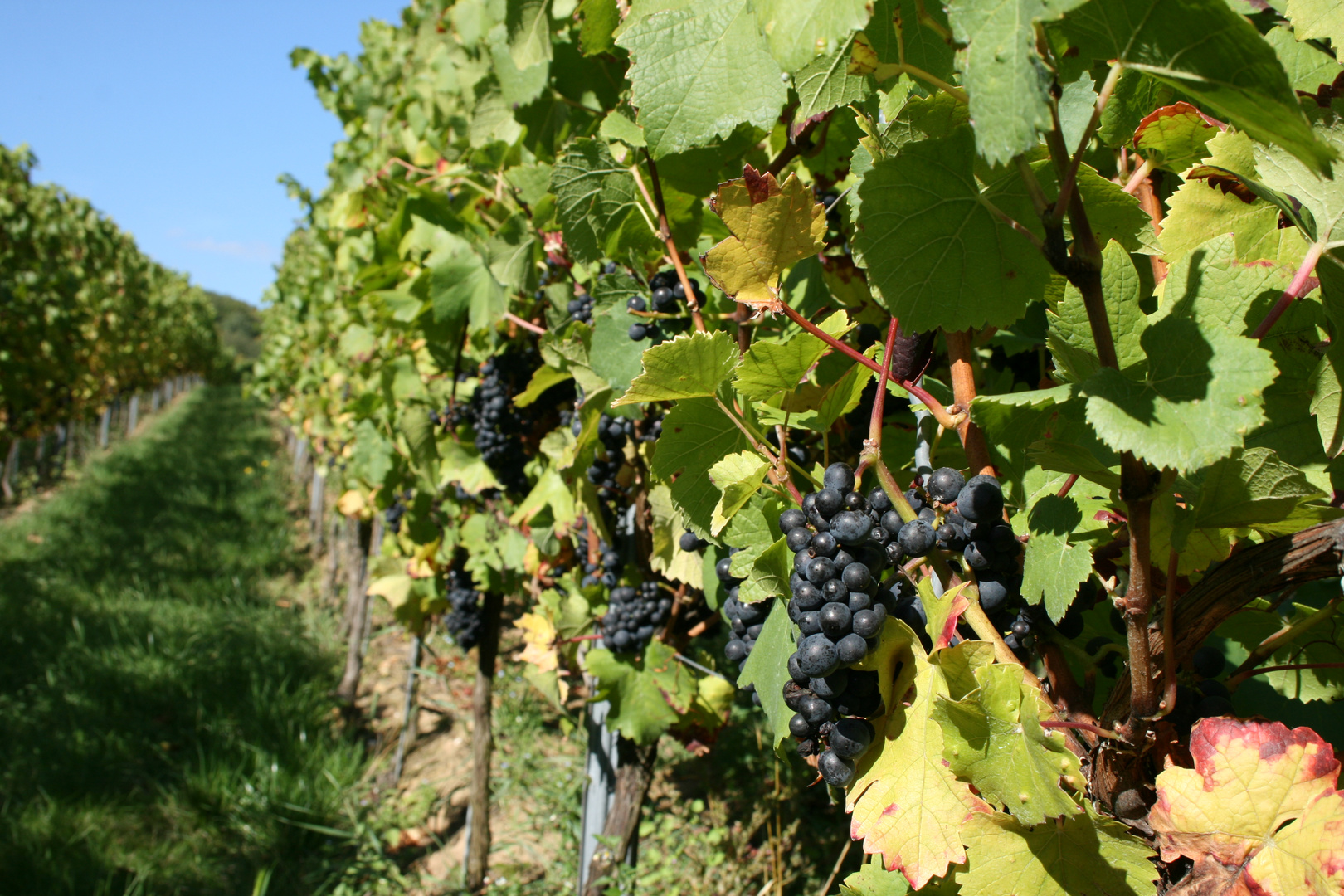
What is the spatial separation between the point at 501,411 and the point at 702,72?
168cm

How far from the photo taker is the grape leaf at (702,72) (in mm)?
823

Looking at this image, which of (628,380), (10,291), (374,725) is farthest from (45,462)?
(628,380)

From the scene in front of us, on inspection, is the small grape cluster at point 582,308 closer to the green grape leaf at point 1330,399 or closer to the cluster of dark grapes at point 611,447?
the cluster of dark grapes at point 611,447

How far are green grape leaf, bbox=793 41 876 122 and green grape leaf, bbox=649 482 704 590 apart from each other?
773 mm

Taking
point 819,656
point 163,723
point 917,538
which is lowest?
point 163,723

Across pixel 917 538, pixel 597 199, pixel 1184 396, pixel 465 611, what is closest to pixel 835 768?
pixel 917 538

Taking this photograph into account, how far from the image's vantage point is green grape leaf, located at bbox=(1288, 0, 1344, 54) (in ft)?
2.39

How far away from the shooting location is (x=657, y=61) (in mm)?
840

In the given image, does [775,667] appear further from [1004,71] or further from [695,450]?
[1004,71]

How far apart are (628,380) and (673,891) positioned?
2434 millimetres

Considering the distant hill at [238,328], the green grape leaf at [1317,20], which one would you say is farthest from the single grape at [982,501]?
the distant hill at [238,328]

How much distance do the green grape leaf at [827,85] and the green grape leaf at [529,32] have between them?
957 mm

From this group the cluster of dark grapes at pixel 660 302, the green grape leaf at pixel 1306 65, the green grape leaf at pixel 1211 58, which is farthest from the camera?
the cluster of dark grapes at pixel 660 302

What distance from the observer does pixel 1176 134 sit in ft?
2.83
